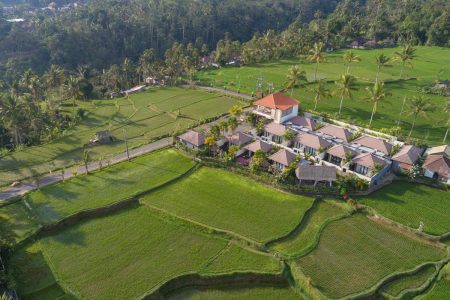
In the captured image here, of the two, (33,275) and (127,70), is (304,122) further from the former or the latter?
(127,70)

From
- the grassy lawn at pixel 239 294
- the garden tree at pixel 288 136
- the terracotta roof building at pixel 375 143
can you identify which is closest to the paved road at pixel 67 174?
the garden tree at pixel 288 136

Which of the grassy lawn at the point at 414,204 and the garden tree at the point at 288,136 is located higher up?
the garden tree at the point at 288,136

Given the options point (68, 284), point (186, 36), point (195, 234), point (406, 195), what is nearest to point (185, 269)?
point (195, 234)

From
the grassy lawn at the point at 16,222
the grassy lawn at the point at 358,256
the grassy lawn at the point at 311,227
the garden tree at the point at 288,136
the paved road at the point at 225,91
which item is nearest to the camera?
the grassy lawn at the point at 358,256

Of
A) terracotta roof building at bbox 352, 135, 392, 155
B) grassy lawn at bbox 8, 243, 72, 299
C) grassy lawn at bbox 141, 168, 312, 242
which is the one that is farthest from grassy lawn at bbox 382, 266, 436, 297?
grassy lawn at bbox 8, 243, 72, 299

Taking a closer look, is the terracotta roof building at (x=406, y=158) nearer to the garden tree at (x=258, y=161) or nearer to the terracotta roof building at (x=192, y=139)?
the garden tree at (x=258, y=161)

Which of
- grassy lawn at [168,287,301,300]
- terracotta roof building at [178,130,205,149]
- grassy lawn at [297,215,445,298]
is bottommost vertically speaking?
grassy lawn at [168,287,301,300]

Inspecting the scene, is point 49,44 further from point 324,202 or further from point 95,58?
point 324,202

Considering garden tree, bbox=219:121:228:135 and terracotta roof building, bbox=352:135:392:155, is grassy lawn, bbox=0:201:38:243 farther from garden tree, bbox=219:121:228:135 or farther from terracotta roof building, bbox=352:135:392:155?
terracotta roof building, bbox=352:135:392:155
